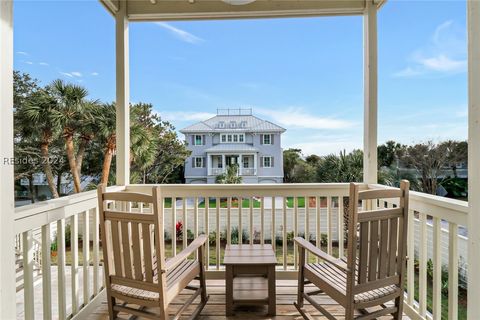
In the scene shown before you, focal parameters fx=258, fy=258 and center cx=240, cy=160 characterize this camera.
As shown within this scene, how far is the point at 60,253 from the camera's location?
183cm

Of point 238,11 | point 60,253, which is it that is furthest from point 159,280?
point 238,11

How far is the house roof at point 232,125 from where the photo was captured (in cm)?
342

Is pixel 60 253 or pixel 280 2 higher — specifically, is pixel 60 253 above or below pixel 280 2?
below

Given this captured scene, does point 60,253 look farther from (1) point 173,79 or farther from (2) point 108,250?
(1) point 173,79

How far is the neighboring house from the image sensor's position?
10.4 feet

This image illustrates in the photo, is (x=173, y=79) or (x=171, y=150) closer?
(x=171, y=150)

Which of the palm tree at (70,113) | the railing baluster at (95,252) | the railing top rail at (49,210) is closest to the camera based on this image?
the railing top rail at (49,210)

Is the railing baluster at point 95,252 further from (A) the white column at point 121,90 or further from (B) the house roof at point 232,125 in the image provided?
(B) the house roof at point 232,125

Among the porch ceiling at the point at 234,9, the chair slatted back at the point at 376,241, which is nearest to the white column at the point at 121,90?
the porch ceiling at the point at 234,9

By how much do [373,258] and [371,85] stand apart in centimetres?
185

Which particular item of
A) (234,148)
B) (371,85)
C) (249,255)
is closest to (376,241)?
(249,255)

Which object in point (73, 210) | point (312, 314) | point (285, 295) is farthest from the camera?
point (285, 295)

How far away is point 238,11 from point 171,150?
192 cm

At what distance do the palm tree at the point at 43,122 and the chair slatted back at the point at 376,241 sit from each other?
222 cm
